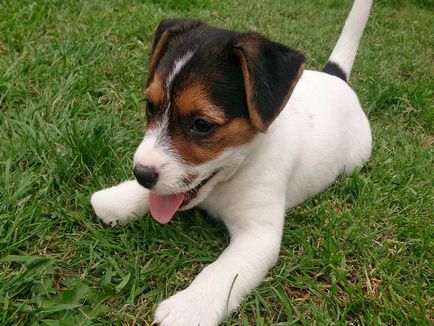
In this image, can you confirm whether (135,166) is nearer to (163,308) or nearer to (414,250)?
(163,308)

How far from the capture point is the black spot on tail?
192 inches

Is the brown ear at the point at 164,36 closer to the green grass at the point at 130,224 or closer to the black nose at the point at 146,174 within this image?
the black nose at the point at 146,174

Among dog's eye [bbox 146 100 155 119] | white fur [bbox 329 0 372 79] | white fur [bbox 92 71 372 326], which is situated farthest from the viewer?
white fur [bbox 329 0 372 79]

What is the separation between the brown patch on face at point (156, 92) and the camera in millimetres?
2904

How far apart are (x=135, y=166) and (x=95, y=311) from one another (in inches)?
31.3

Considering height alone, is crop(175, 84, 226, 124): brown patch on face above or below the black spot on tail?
above

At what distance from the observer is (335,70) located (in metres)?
4.91

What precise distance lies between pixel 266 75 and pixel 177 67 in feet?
1.69

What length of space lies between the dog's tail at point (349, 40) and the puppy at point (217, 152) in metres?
1.65

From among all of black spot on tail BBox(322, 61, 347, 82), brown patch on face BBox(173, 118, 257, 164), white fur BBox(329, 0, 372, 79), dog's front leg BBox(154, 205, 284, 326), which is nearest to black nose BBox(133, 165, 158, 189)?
brown patch on face BBox(173, 118, 257, 164)

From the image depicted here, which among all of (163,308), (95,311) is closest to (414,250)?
(163,308)

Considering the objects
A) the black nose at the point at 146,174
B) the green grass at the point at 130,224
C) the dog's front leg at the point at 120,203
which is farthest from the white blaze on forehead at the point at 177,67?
the green grass at the point at 130,224

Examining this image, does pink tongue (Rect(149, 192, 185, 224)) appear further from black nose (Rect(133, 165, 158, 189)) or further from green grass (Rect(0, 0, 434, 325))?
black nose (Rect(133, 165, 158, 189))

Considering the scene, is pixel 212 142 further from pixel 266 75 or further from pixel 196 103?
pixel 266 75
